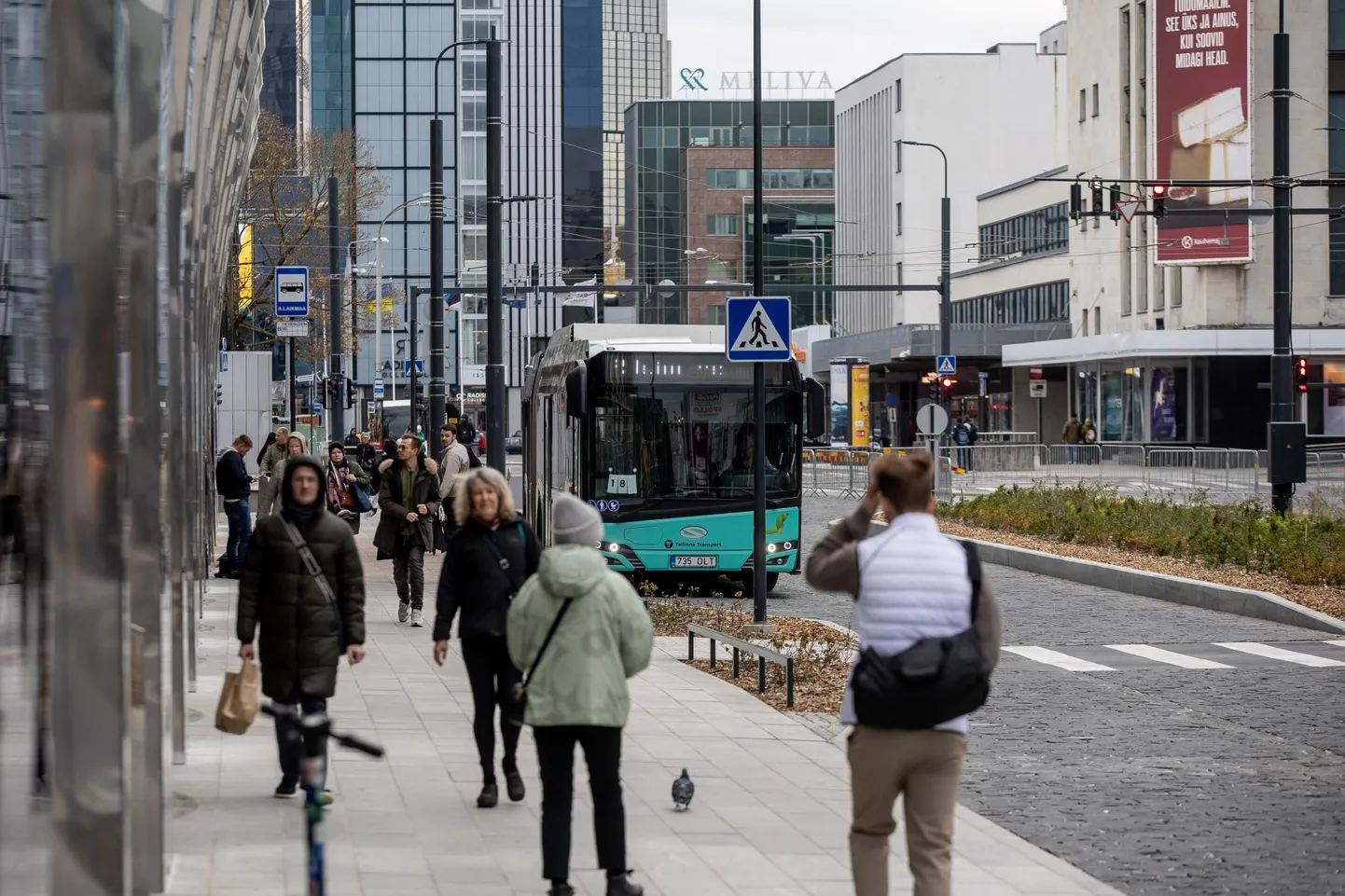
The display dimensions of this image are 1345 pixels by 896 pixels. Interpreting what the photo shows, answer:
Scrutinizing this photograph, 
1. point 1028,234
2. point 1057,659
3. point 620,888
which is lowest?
point 1057,659

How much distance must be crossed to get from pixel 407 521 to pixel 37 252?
14.7 m

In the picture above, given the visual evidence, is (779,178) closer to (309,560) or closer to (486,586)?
(486,586)

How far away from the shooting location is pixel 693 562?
23.5 m

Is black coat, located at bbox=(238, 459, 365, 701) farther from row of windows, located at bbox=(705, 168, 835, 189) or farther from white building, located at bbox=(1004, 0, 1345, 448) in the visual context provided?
row of windows, located at bbox=(705, 168, 835, 189)

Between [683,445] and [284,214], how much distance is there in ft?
109

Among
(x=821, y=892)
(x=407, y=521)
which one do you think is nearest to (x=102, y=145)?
(x=821, y=892)

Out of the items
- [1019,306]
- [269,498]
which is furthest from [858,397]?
[269,498]

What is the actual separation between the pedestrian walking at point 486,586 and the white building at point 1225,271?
5509cm

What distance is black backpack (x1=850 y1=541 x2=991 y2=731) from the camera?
6.21m

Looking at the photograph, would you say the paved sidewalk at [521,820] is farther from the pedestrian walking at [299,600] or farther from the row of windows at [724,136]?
the row of windows at [724,136]

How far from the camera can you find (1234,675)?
1616 centimetres

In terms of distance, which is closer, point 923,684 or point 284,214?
point 923,684

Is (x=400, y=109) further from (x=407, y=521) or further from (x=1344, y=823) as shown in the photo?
(x=1344, y=823)

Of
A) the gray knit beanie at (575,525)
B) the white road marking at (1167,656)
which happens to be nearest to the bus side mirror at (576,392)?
the white road marking at (1167,656)
